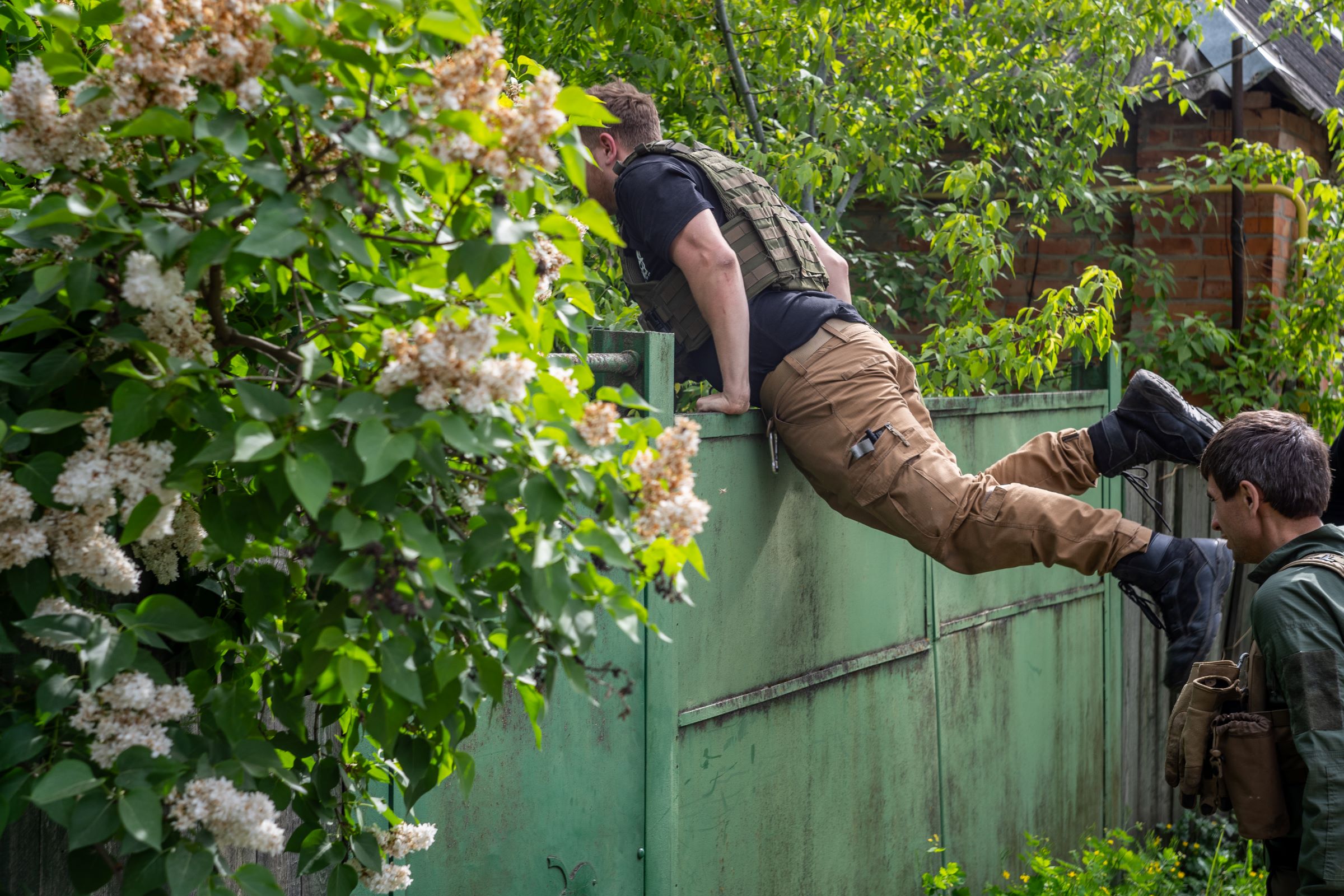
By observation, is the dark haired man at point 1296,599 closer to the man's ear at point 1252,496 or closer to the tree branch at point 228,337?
the man's ear at point 1252,496

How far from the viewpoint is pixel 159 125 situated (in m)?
1.18

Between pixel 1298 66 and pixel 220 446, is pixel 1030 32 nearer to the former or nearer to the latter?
pixel 1298 66

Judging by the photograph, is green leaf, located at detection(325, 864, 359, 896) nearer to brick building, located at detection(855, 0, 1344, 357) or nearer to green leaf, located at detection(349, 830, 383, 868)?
green leaf, located at detection(349, 830, 383, 868)

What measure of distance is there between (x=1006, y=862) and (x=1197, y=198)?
3.90 meters

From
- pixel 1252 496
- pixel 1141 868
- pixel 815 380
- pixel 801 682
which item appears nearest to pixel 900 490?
pixel 815 380

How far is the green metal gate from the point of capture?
270cm

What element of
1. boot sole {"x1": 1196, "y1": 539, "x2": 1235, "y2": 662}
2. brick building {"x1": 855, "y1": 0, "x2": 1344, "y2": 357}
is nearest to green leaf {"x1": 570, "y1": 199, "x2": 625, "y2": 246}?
boot sole {"x1": 1196, "y1": 539, "x2": 1235, "y2": 662}

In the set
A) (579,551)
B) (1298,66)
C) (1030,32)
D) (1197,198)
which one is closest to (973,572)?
(579,551)

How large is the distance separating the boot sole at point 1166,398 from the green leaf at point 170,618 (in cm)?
312

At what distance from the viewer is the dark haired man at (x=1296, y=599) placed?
2496 mm

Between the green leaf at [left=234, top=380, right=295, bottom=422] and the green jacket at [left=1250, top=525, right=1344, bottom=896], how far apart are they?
7.20ft

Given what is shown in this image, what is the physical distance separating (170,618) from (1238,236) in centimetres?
631

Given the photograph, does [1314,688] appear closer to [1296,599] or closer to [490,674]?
[1296,599]

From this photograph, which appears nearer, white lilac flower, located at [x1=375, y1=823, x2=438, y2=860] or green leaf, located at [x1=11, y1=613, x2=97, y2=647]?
green leaf, located at [x1=11, y1=613, x2=97, y2=647]
